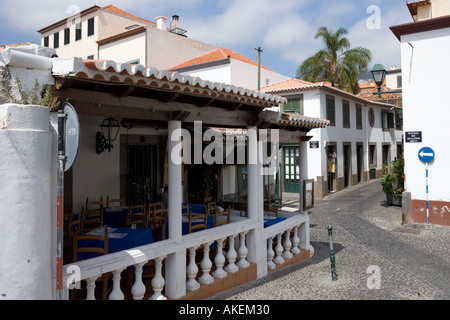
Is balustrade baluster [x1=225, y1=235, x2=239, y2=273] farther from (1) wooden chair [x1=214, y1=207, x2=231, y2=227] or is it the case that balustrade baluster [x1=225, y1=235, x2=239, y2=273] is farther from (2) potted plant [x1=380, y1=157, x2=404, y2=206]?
(2) potted plant [x1=380, y1=157, x2=404, y2=206]

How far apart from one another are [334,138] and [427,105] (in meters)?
7.52

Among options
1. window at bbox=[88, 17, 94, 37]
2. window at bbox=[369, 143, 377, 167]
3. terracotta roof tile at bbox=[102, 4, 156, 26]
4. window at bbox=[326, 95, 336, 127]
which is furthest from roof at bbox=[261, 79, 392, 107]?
terracotta roof tile at bbox=[102, 4, 156, 26]

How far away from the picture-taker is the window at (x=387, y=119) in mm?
24844

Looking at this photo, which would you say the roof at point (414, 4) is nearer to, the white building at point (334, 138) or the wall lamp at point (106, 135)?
the white building at point (334, 138)

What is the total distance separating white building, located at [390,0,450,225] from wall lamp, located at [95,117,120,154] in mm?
8406

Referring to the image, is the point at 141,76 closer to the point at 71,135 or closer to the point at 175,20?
the point at 71,135

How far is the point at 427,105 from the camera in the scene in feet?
35.1

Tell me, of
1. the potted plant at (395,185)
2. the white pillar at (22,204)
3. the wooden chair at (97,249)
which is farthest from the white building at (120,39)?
the white pillar at (22,204)

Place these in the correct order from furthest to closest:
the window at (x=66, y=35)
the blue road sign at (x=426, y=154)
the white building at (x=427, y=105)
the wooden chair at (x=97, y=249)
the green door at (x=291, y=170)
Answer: the window at (x=66, y=35) → the green door at (x=291, y=170) → the blue road sign at (x=426, y=154) → the white building at (x=427, y=105) → the wooden chair at (x=97, y=249)

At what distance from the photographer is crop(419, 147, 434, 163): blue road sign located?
10.5m

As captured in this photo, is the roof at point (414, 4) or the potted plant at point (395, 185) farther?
the potted plant at point (395, 185)

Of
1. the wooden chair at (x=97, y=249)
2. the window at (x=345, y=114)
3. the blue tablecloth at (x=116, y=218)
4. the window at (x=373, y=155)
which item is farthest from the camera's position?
the window at (x=373, y=155)

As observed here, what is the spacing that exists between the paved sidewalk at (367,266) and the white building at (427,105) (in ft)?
2.62
